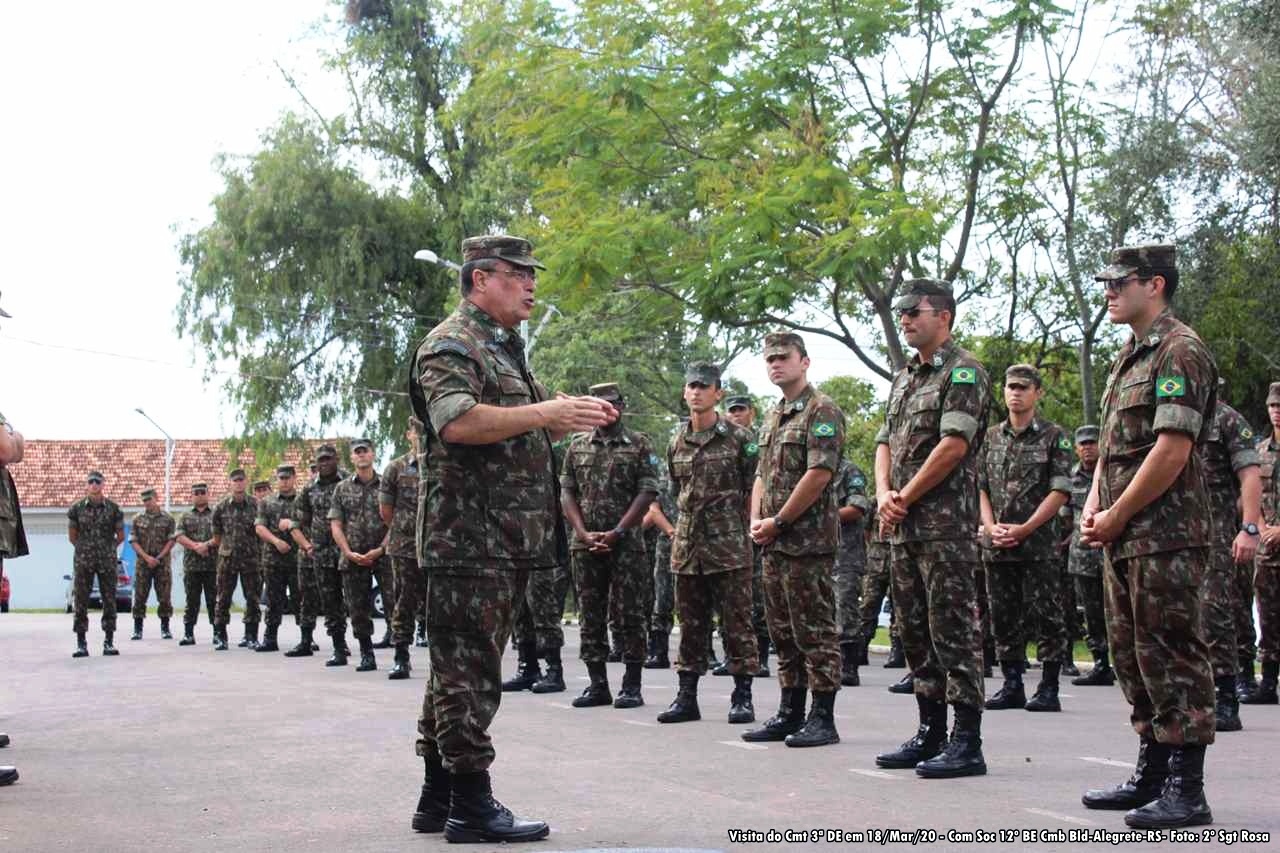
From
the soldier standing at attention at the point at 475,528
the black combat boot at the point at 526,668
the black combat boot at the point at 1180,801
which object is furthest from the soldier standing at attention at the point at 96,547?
the black combat boot at the point at 1180,801

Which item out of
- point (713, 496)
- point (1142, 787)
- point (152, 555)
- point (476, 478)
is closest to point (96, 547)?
point (152, 555)

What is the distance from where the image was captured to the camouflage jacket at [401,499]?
14562 mm

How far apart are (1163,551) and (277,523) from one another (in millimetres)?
15079

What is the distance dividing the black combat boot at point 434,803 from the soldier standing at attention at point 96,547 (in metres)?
13.9

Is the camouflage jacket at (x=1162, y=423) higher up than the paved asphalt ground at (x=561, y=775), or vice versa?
the camouflage jacket at (x=1162, y=423)

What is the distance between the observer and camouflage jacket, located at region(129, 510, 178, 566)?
2241 cm

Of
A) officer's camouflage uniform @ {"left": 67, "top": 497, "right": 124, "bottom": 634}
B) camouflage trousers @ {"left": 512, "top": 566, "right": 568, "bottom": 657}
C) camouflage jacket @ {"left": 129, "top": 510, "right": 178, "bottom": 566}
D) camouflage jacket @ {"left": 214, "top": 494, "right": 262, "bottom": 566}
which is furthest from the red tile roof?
camouflage trousers @ {"left": 512, "top": 566, "right": 568, "bottom": 657}

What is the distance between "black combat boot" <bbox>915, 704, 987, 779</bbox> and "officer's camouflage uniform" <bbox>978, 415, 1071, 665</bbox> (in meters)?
3.67

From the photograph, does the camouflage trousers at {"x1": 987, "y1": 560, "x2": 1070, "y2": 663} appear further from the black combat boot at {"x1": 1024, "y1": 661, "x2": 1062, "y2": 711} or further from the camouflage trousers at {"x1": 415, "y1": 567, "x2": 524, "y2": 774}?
the camouflage trousers at {"x1": 415, "y1": 567, "x2": 524, "y2": 774}

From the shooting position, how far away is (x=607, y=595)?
1197 cm

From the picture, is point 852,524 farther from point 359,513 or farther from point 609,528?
point 359,513

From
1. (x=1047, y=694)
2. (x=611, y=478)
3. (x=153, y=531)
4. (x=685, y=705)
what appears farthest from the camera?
(x=153, y=531)

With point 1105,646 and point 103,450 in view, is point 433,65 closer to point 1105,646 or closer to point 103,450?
point 1105,646

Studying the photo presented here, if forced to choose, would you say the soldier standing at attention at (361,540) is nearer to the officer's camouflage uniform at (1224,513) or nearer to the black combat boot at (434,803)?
the officer's camouflage uniform at (1224,513)
